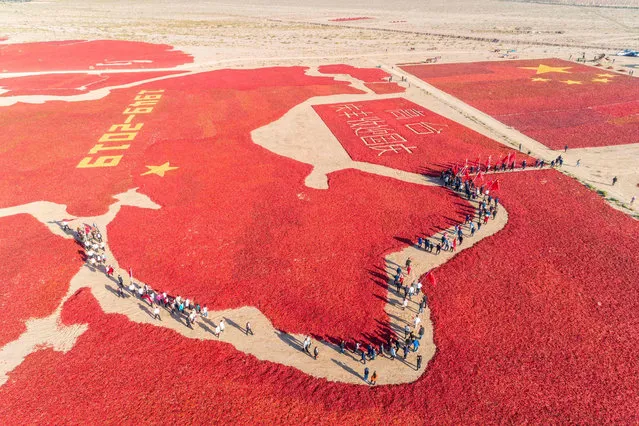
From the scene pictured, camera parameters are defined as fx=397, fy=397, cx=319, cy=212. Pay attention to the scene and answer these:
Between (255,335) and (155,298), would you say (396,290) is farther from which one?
(155,298)

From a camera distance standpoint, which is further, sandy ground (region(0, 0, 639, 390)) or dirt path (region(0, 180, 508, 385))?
sandy ground (region(0, 0, 639, 390))

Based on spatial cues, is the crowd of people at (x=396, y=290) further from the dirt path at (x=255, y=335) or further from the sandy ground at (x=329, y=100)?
the sandy ground at (x=329, y=100)

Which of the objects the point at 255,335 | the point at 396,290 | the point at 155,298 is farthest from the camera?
the point at 396,290

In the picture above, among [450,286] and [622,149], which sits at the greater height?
[622,149]

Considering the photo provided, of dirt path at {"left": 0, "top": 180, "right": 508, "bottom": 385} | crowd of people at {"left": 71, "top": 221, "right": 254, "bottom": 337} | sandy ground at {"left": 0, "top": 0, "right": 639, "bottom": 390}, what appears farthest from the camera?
crowd of people at {"left": 71, "top": 221, "right": 254, "bottom": 337}

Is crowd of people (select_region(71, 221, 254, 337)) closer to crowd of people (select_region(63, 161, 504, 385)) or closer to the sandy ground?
crowd of people (select_region(63, 161, 504, 385))

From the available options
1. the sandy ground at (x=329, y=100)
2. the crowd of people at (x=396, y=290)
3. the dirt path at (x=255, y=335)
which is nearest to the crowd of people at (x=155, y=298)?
the crowd of people at (x=396, y=290)

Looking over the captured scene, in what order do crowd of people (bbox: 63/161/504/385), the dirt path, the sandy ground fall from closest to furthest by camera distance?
the dirt path < crowd of people (bbox: 63/161/504/385) < the sandy ground

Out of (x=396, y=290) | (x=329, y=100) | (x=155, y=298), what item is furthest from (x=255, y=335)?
(x=329, y=100)

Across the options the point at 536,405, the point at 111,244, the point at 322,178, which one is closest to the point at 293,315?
the point at 536,405

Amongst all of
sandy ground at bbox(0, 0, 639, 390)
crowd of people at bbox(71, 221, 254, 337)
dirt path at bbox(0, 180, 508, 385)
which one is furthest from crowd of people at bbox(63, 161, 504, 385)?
sandy ground at bbox(0, 0, 639, 390)

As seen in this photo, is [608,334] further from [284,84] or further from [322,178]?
[284,84]
